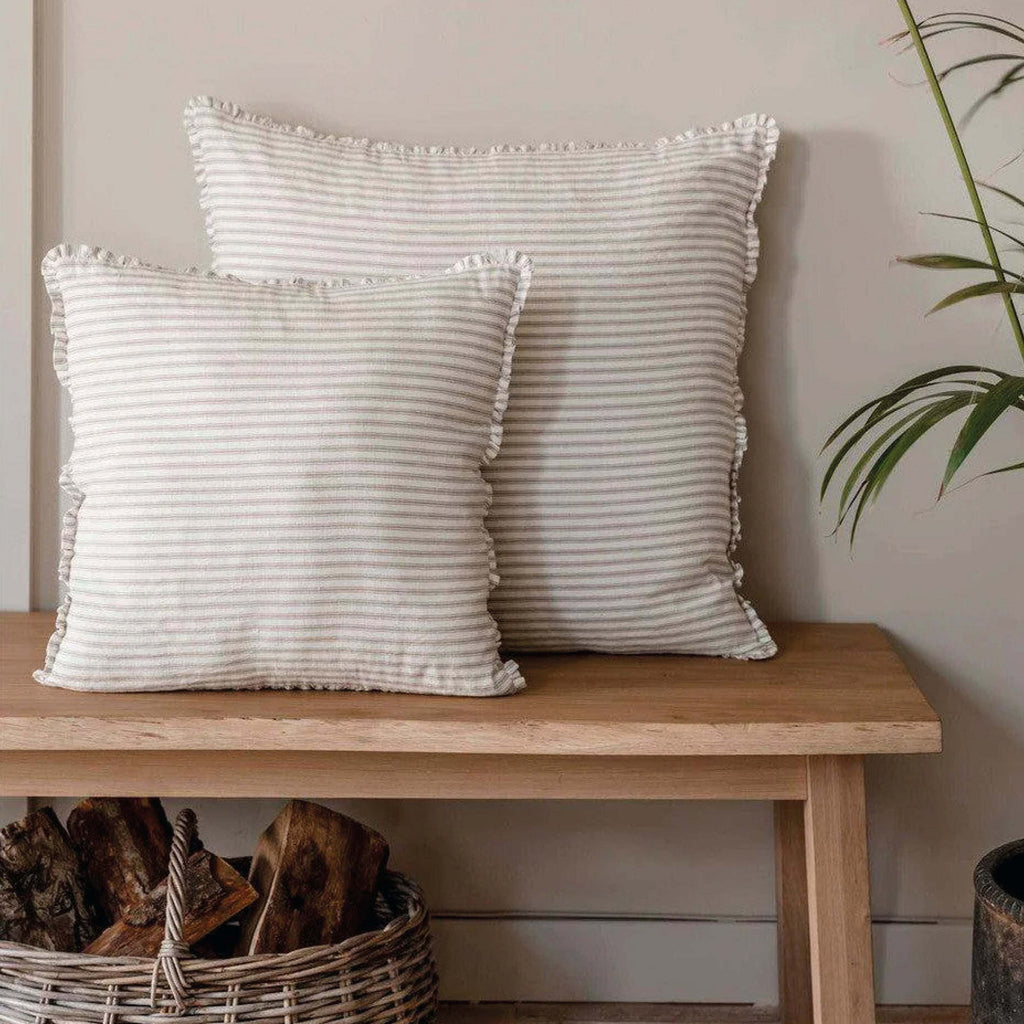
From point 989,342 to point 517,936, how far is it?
0.89 meters

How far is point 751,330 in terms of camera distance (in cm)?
140

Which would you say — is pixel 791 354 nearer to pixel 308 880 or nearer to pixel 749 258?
pixel 749 258

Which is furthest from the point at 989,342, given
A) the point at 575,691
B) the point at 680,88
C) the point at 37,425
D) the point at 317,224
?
the point at 37,425

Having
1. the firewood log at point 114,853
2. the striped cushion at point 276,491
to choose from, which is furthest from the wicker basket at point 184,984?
the striped cushion at point 276,491

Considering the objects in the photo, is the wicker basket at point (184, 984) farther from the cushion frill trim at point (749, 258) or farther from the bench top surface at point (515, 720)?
the cushion frill trim at point (749, 258)

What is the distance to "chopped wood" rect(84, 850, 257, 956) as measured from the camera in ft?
3.76

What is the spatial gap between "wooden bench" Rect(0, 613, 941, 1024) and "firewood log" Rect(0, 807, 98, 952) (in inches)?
5.6

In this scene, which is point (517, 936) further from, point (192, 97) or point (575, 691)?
point (192, 97)

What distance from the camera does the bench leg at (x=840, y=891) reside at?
3.40 ft

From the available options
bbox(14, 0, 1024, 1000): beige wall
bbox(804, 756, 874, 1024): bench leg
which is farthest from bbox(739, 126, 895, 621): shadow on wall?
bbox(804, 756, 874, 1024): bench leg

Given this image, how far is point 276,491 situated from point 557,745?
33cm

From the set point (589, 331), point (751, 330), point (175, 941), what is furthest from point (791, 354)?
point (175, 941)

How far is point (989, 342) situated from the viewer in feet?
4.56

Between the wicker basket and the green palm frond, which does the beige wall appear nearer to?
the green palm frond
